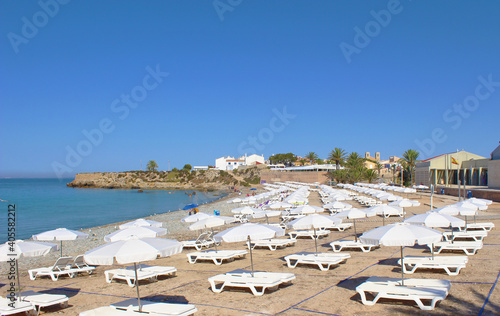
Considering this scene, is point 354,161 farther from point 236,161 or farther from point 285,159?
point 236,161

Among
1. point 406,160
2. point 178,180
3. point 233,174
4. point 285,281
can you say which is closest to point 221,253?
point 285,281

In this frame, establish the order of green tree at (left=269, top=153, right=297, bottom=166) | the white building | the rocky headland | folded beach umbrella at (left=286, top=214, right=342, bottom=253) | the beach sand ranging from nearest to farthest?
the beach sand, folded beach umbrella at (left=286, top=214, right=342, bottom=253), the rocky headland, green tree at (left=269, top=153, right=297, bottom=166), the white building

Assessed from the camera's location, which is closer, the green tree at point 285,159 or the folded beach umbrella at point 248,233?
the folded beach umbrella at point 248,233

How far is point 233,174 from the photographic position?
10925cm

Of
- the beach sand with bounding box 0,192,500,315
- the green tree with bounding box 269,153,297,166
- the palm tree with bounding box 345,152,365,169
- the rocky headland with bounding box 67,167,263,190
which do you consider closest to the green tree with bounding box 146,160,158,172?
the rocky headland with bounding box 67,167,263,190

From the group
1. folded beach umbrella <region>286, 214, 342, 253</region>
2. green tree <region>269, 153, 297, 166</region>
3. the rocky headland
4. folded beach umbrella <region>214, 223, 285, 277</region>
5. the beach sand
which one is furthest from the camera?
green tree <region>269, 153, 297, 166</region>

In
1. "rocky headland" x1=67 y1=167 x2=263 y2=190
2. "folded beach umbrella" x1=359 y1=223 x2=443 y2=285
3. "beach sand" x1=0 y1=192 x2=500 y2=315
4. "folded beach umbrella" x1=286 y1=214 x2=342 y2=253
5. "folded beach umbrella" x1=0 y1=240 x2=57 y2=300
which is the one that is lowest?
"rocky headland" x1=67 y1=167 x2=263 y2=190

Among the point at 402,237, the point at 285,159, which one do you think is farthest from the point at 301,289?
the point at 285,159

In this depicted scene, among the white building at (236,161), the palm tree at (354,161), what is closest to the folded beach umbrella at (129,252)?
the palm tree at (354,161)

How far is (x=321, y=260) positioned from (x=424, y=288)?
3166 mm

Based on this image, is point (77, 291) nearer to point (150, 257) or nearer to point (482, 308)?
point (150, 257)

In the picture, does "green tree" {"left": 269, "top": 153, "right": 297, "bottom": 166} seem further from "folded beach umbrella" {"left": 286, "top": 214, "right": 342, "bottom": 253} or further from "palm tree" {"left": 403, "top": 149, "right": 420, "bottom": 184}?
"folded beach umbrella" {"left": 286, "top": 214, "right": 342, "bottom": 253}

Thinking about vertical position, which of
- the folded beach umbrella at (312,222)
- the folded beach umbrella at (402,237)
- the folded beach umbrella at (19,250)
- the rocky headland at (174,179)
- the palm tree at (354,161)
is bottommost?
the rocky headland at (174,179)

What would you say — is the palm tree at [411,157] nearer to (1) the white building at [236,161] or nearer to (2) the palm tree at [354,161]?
(2) the palm tree at [354,161]
